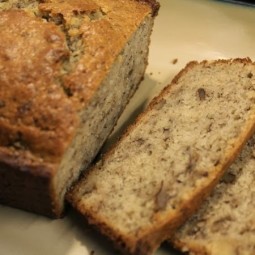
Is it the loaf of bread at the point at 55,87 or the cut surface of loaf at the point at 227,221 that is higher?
the loaf of bread at the point at 55,87

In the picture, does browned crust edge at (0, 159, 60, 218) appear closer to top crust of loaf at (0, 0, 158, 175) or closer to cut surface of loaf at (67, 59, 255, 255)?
top crust of loaf at (0, 0, 158, 175)

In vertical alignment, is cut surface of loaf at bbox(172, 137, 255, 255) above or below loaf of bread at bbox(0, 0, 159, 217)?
below

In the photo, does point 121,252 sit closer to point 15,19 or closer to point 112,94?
point 112,94

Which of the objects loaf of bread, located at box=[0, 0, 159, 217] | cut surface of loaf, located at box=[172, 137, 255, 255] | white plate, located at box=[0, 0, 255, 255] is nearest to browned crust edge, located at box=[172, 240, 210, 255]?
cut surface of loaf, located at box=[172, 137, 255, 255]

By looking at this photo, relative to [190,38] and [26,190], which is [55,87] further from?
[190,38]

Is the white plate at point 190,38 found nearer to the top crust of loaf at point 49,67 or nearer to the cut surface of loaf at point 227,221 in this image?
the top crust of loaf at point 49,67

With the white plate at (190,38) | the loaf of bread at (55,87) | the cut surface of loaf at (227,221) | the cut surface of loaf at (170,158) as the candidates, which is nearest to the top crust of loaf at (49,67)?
the loaf of bread at (55,87)

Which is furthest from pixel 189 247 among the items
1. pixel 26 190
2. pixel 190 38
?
pixel 190 38
